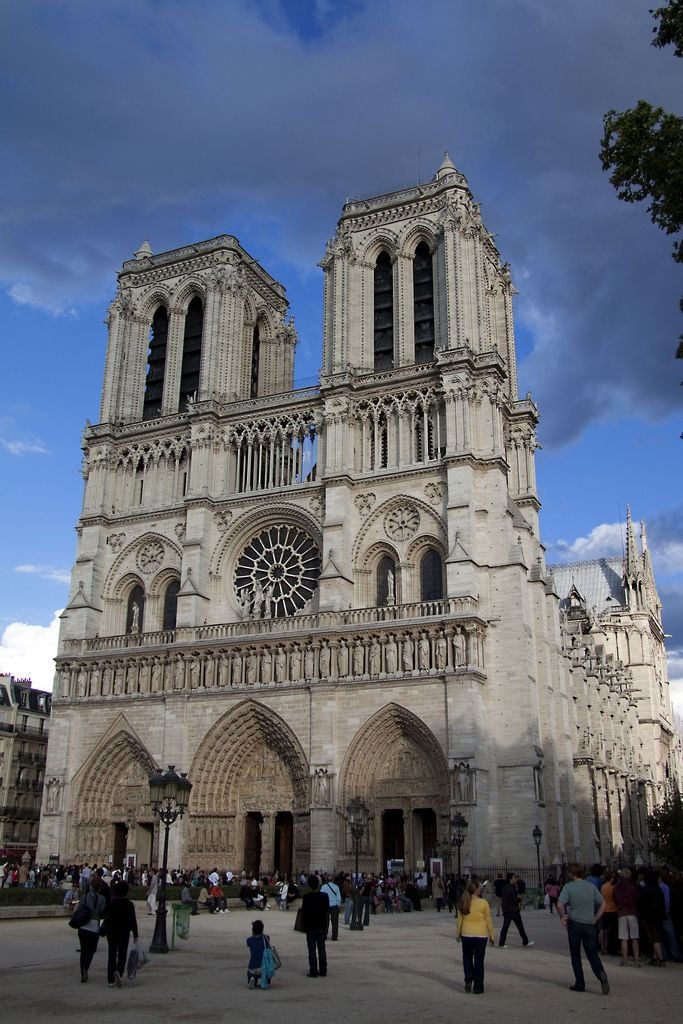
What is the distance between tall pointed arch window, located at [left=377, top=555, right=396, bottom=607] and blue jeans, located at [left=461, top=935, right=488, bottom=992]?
24353mm

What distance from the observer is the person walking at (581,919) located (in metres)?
11.2

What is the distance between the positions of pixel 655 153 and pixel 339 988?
11.0 meters

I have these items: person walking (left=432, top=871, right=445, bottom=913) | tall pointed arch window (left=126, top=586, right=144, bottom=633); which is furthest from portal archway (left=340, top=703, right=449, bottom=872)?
tall pointed arch window (left=126, top=586, right=144, bottom=633)

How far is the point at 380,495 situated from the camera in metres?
37.1

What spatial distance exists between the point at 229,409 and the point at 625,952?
101 ft

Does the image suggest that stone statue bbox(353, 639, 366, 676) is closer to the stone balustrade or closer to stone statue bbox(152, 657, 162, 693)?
the stone balustrade

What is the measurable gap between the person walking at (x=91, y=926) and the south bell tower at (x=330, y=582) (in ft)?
63.9

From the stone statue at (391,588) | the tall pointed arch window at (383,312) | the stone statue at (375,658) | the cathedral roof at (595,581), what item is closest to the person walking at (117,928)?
the stone statue at (375,658)

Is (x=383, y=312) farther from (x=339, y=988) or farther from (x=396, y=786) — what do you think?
(x=339, y=988)

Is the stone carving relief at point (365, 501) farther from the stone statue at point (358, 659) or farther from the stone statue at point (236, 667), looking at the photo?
the stone statue at point (236, 667)

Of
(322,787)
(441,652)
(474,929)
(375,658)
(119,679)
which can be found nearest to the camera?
(474,929)

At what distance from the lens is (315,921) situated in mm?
12500

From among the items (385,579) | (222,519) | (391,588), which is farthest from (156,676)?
(391,588)

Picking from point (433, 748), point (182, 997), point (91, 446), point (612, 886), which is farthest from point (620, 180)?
point (91, 446)
